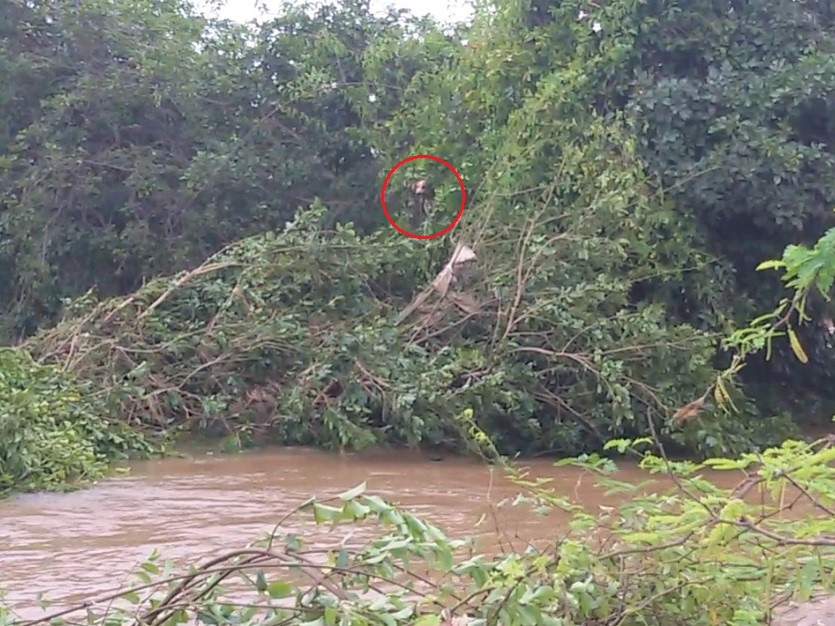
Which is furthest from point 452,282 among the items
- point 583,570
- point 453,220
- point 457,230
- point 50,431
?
point 583,570

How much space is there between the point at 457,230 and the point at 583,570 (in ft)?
21.4

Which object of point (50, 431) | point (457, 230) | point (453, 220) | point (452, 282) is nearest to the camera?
point (50, 431)

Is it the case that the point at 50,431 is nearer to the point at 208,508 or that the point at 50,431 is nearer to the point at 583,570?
the point at 208,508

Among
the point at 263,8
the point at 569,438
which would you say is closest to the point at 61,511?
the point at 569,438

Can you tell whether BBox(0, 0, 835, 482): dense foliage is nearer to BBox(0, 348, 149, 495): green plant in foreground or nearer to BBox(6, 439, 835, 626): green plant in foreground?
BBox(0, 348, 149, 495): green plant in foreground

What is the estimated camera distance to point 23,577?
4.88 metres

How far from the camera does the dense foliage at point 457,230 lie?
840 centimetres

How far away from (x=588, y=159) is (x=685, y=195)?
32.2 inches

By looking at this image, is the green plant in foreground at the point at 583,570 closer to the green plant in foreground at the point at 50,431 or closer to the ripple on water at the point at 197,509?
the ripple on water at the point at 197,509

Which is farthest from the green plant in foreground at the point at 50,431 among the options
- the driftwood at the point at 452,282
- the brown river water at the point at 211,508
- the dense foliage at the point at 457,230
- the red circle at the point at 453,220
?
the red circle at the point at 453,220

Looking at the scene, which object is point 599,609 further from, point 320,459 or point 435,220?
point 435,220

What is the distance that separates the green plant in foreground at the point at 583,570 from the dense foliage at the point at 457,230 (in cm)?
444

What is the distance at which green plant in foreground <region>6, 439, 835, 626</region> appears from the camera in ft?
10.2

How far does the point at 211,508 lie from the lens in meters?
6.34
